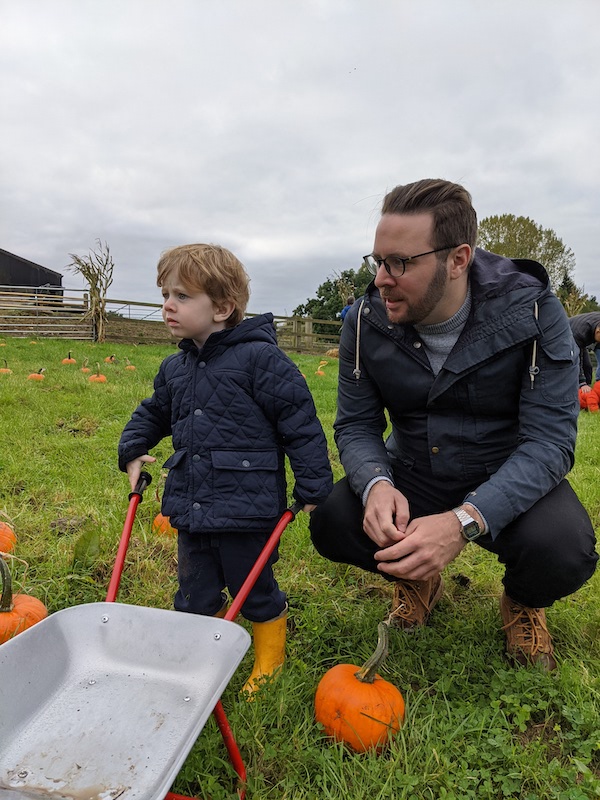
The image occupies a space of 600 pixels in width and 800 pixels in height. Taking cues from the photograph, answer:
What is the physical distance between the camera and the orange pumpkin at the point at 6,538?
2.94 m

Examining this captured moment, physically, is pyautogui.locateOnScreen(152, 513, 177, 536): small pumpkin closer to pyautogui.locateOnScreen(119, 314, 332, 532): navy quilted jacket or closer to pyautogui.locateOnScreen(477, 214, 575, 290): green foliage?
pyautogui.locateOnScreen(119, 314, 332, 532): navy quilted jacket

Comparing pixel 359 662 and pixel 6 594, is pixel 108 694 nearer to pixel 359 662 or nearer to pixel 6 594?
pixel 6 594

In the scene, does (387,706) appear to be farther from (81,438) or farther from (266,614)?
(81,438)

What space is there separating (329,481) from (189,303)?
0.85 m

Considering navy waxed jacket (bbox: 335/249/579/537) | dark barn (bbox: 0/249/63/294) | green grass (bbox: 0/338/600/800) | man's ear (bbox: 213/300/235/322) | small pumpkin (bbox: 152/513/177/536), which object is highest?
dark barn (bbox: 0/249/63/294)

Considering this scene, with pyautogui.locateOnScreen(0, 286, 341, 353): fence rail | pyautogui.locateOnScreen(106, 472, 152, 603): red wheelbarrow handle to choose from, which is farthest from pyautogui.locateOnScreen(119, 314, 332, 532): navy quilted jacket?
pyautogui.locateOnScreen(0, 286, 341, 353): fence rail

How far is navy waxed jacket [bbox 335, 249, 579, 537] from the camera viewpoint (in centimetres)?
212

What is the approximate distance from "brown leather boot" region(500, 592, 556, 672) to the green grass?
0.06 metres

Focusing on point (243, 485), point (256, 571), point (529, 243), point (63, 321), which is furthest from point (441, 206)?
point (529, 243)

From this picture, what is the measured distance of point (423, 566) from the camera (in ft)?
6.26

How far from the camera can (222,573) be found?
2385mm

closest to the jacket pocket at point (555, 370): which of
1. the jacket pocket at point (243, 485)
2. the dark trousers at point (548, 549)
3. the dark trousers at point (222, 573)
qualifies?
the dark trousers at point (548, 549)

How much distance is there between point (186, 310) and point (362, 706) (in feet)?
4.88

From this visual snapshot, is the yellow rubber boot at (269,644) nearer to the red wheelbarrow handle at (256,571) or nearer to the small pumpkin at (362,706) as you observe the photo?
the small pumpkin at (362,706)
